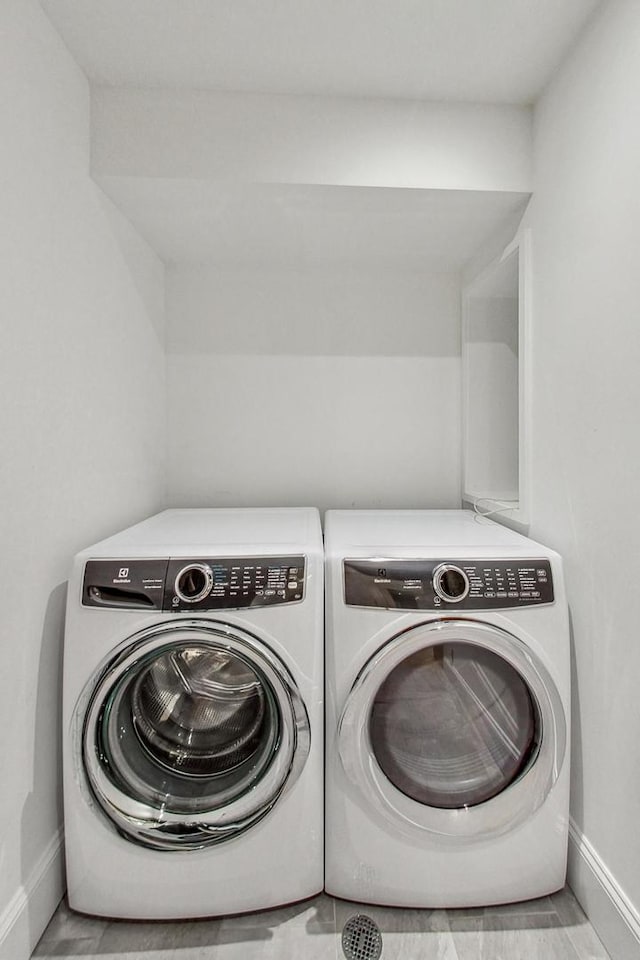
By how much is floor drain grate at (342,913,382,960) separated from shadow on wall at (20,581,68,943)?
0.79 m

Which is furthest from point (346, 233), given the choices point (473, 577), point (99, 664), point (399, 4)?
point (99, 664)

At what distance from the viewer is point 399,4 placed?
128 cm

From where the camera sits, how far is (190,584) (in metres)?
1.29

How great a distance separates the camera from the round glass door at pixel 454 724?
133 centimetres

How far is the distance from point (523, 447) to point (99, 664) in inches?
57.6

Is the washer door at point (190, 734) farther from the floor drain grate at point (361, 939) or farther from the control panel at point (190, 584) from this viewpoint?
the floor drain grate at point (361, 939)

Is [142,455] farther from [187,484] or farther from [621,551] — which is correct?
[621,551]

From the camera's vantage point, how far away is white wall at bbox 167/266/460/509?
225 centimetres

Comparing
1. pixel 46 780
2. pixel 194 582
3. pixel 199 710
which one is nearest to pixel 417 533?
pixel 194 582

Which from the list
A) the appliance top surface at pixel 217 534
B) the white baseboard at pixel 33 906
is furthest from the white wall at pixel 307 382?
the white baseboard at pixel 33 906


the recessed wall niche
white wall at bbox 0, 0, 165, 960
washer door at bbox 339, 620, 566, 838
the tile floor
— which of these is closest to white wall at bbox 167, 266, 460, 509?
the recessed wall niche

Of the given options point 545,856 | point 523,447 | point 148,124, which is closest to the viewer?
point 545,856

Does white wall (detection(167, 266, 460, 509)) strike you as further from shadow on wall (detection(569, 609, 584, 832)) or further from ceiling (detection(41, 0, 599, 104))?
shadow on wall (detection(569, 609, 584, 832))

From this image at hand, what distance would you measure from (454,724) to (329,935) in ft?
2.02
